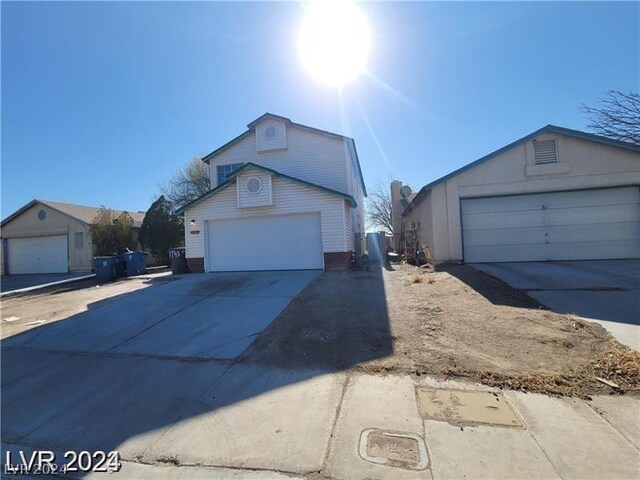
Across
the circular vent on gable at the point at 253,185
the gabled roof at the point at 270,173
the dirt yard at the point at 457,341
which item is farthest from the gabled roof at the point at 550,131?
the circular vent on gable at the point at 253,185

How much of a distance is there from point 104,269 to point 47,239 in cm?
1040

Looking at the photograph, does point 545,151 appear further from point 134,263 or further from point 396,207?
point 134,263

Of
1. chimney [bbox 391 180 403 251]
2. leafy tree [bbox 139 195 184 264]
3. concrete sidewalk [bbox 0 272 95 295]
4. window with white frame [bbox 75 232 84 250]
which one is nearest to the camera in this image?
concrete sidewalk [bbox 0 272 95 295]

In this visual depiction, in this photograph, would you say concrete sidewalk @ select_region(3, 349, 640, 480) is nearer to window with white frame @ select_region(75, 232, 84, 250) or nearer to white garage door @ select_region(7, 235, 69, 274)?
window with white frame @ select_region(75, 232, 84, 250)

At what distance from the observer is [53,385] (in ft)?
14.1

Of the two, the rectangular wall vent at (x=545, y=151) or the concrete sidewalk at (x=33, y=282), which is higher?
the rectangular wall vent at (x=545, y=151)

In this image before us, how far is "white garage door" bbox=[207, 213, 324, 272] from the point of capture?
493 inches

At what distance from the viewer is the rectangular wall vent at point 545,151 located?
37.4 feet

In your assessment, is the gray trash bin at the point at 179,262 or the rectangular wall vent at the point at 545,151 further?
the gray trash bin at the point at 179,262

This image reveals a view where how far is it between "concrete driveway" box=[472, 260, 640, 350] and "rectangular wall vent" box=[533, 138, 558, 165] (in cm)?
370

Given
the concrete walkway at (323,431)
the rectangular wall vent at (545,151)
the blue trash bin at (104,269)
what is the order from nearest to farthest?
the concrete walkway at (323,431)
the rectangular wall vent at (545,151)
the blue trash bin at (104,269)

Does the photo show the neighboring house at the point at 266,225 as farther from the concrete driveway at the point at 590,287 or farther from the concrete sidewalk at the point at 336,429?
the concrete sidewalk at the point at 336,429

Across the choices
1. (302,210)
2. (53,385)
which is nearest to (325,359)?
(53,385)
